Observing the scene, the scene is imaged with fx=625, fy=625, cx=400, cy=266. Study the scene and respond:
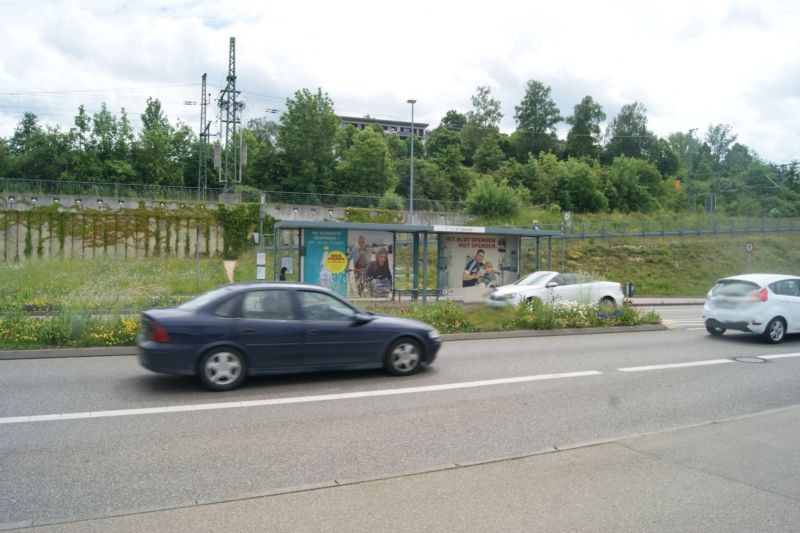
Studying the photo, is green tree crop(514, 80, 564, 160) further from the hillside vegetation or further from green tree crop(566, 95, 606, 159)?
the hillside vegetation

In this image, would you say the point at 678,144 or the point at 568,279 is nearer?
the point at 568,279

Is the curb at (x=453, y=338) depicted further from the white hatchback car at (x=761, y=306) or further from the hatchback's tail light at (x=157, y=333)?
→ the hatchback's tail light at (x=157, y=333)

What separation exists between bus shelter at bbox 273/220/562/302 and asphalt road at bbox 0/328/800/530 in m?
9.16

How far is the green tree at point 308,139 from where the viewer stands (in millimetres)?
68438

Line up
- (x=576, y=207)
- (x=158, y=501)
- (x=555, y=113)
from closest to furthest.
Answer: (x=158, y=501), (x=576, y=207), (x=555, y=113)

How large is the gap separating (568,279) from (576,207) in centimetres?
5899

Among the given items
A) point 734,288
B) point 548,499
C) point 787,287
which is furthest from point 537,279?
point 548,499

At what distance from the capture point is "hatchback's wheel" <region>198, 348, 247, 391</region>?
8281 millimetres

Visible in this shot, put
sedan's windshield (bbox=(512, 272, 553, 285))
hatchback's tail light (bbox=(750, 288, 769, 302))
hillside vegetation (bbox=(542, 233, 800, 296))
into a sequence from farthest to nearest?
hillside vegetation (bbox=(542, 233, 800, 296)) → sedan's windshield (bbox=(512, 272, 553, 285)) → hatchback's tail light (bbox=(750, 288, 769, 302))

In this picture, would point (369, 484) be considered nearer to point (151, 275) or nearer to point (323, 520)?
point (323, 520)

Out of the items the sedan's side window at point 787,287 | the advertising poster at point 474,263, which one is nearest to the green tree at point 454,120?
the advertising poster at point 474,263

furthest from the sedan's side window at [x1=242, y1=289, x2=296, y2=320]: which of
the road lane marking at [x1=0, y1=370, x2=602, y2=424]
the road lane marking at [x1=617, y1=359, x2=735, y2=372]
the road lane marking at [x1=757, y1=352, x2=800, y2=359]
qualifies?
the road lane marking at [x1=757, y1=352, x2=800, y2=359]

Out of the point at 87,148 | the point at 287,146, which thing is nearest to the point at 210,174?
the point at 287,146

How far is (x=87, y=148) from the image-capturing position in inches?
2657
